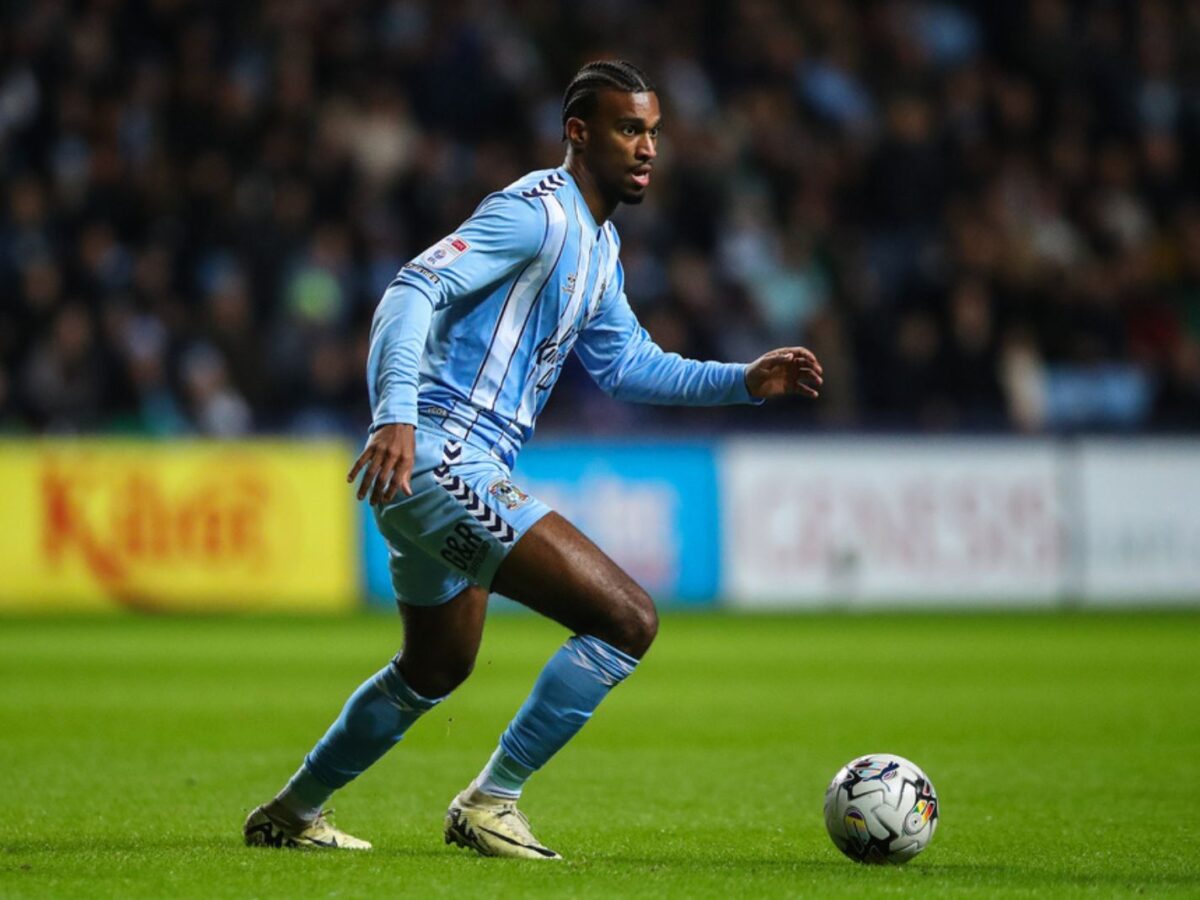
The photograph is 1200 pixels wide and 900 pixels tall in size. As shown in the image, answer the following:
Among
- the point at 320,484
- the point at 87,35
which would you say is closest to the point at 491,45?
the point at 87,35

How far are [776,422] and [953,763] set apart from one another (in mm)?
9665

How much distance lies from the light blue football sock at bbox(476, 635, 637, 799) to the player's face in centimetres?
136

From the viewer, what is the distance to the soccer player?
18.4ft

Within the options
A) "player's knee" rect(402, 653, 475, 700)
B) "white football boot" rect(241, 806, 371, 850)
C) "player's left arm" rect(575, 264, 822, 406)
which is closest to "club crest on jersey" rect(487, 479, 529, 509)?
"player's knee" rect(402, 653, 475, 700)

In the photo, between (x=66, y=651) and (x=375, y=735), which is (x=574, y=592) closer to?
(x=375, y=735)

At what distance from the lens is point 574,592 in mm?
5609

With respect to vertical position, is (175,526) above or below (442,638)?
above

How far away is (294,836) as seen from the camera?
20.2 ft

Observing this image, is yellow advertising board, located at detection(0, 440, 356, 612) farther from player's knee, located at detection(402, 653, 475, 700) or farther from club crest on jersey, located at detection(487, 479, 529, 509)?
club crest on jersey, located at detection(487, 479, 529, 509)

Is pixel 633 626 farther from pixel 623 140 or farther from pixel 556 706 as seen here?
pixel 623 140

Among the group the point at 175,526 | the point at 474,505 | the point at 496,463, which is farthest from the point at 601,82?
the point at 175,526

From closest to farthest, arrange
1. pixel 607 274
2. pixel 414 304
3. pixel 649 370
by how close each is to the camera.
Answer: pixel 414 304 < pixel 607 274 < pixel 649 370

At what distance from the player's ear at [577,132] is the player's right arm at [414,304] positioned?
0.38m

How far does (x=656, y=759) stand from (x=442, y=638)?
3.07m
